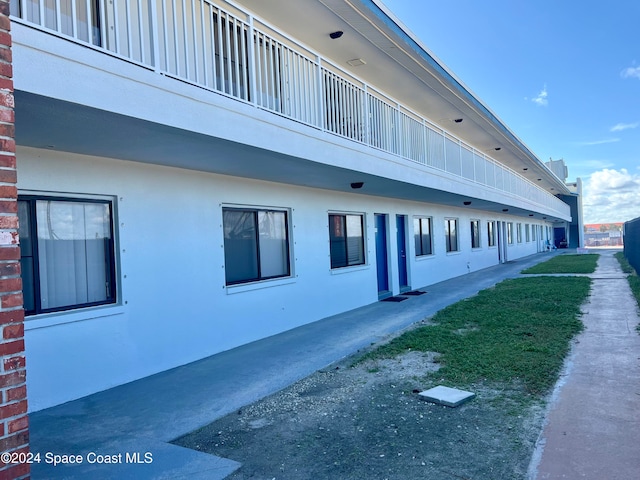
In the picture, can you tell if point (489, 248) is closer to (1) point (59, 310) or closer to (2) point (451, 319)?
(2) point (451, 319)

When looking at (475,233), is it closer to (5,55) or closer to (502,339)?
(502,339)

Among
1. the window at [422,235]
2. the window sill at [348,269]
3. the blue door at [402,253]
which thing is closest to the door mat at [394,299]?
the window sill at [348,269]

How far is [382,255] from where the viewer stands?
13.7 m

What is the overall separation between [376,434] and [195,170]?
4.88 m

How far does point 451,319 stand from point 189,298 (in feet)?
17.6

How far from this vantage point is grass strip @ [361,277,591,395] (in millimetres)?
5922

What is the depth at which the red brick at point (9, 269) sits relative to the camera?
2.04m

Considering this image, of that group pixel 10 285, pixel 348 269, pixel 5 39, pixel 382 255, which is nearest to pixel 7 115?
pixel 5 39

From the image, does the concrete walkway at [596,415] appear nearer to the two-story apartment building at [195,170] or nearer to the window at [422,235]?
the two-story apartment building at [195,170]

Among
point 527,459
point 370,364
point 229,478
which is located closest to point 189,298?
point 370,364

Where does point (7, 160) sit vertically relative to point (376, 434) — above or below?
above

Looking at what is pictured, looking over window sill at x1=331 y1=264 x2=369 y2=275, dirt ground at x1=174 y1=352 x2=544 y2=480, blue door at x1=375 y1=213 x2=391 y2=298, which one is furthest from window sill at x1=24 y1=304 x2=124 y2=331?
blue door at x1=375 y1=213 x2=391 y2=298

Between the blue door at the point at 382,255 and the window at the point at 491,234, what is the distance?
12.6m

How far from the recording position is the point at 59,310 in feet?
18.2
